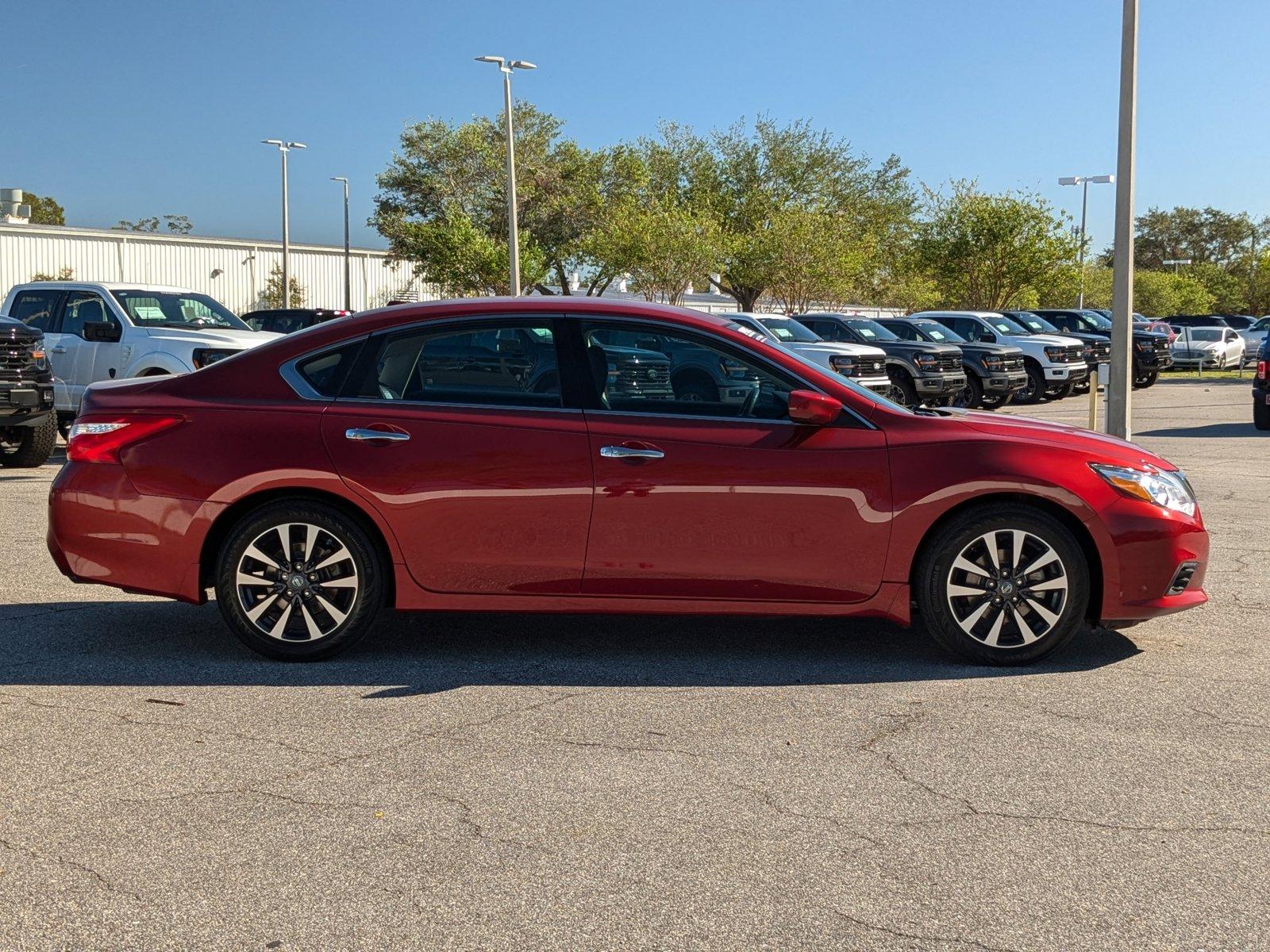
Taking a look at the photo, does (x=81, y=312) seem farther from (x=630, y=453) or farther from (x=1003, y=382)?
(x=1003, y=382)

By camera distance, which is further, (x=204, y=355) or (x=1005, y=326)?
(x=1005, y=326)

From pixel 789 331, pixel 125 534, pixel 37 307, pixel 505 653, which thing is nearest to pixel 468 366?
pixel 505 653

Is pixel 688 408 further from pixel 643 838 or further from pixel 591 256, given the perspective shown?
pixel 591 256

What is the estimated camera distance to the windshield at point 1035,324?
32.9m

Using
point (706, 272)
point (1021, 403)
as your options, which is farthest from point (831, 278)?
point (1021, 403)

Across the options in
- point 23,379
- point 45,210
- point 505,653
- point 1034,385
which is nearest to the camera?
point 505,653

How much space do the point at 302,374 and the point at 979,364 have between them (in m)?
21.6

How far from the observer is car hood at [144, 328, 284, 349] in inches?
607

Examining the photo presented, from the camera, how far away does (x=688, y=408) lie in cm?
620

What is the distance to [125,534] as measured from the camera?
250 inches

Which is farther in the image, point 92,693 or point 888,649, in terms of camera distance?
point 888,649

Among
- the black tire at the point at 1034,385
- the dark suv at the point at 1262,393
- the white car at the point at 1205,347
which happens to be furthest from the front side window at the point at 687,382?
the white car at the point at 1205,347

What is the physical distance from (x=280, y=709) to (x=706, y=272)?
49.6m

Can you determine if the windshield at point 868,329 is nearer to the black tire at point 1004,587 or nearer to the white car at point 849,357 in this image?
the white car at point 849,357
